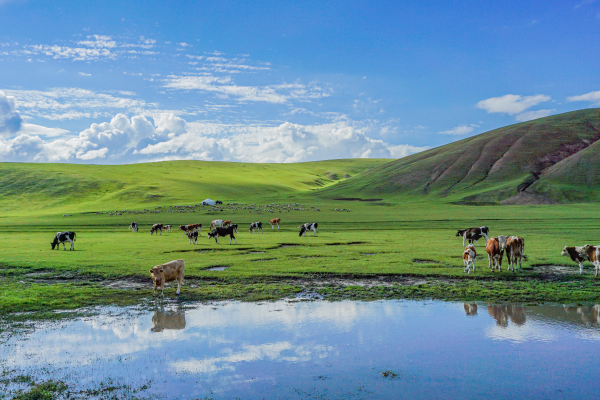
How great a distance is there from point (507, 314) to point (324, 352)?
7914 mm

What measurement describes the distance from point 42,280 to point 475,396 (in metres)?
22.8

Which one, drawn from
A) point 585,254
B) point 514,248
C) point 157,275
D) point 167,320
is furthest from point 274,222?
point 167,320

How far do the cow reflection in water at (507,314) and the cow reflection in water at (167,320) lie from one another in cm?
1172

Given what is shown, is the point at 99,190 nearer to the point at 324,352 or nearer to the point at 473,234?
the point at 473,234

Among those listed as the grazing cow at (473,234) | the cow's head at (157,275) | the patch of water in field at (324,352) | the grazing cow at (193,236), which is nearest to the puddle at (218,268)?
the cow's head at (157,275)

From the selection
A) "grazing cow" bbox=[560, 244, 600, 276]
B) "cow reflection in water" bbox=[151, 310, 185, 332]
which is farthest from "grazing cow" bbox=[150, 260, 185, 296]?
"grazing cow" bbox=[560, 244, 600, 276]

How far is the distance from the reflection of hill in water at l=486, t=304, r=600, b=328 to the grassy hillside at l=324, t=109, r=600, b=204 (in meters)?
112

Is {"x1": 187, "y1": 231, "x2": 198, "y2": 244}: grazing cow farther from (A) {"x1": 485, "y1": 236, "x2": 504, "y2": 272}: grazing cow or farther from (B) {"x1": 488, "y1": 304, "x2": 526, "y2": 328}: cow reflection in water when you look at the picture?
(B) {"x1": 488, "y1": 304, "x2": 526, "y2": 328}: cow reflection in water

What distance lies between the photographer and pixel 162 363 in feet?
36.9

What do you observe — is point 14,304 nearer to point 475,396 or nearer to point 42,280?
point 42,280

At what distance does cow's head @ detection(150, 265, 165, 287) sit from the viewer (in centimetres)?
1824

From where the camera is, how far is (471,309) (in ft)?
52.1

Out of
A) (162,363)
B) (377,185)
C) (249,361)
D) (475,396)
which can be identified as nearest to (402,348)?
(475,396)

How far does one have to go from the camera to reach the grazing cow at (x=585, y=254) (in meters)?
20.9
